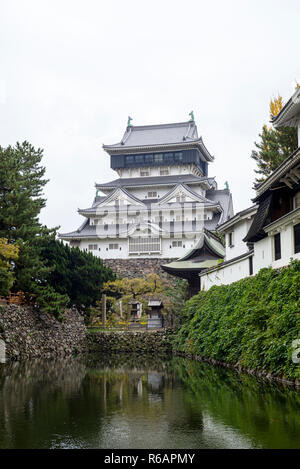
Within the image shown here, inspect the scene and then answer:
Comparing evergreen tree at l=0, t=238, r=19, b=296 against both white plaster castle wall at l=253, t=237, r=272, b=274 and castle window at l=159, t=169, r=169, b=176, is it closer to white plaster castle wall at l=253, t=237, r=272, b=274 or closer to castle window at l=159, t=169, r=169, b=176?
white plaster castle wall at l=253, t=237, r=272, b=274

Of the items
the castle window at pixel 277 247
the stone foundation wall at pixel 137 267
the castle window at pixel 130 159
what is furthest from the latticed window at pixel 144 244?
the castle window at pixel 277 247

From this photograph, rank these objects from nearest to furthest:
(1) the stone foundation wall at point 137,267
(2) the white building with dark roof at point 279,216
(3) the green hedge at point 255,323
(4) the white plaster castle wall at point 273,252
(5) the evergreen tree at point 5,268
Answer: (3) the green hedge at point 255,323 → (2) the white building with dark roof at point 279,216 → (4) the white plaster castle wall at point 273,252 → (5) the evergreen tree at point 5,268 → (1) the stone foundation wall at point 137,267

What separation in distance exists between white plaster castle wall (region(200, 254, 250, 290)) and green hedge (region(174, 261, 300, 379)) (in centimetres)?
95

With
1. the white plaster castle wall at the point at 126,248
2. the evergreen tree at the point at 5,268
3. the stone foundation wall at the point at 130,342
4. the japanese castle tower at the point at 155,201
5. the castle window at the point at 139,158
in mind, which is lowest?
the stone foundation wall at the point at 130,342

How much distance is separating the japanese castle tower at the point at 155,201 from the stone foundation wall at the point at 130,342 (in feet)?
47.5

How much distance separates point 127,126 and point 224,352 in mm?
47738

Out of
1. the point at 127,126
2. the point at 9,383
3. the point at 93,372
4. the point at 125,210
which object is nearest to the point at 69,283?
the point at 93,372

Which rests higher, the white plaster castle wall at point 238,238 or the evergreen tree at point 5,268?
the white plaster castle wall at point 238,238

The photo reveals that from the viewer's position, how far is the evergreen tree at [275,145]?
28.2 meters

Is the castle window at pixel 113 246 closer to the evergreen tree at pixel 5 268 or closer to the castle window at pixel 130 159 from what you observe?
the castle window at pixel 130 159

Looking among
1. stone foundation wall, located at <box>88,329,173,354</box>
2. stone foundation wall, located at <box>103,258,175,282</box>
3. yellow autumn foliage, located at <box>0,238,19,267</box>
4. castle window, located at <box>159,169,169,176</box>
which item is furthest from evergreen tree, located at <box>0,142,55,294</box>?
castle window, located at <box>159,169,169,176</box>

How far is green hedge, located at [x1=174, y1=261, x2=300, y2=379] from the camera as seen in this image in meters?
13.1

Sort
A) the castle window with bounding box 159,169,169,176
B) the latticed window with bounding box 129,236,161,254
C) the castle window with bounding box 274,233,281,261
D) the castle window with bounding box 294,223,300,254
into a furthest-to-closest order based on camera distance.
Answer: the castle window with bounding box 159,169,169,176, the latticed window with bounding box 129,236,161,254, the castle window with bounding box 274,233,281,261, the castle window with bounding box 294,223,300,254

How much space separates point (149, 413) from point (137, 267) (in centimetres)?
3796
